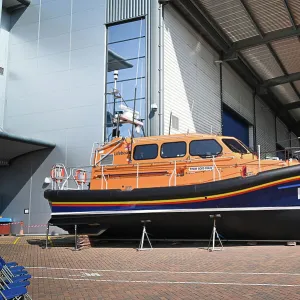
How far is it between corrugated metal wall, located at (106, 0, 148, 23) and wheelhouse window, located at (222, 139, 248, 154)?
327 inches

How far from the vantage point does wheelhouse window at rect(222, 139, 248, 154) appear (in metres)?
10.9

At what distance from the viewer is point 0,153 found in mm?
18047

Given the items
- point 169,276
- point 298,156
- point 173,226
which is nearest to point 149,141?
point 173,226

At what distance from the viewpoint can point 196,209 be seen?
33.5ft

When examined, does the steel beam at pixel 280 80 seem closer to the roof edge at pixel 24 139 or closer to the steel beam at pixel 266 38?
the steel beam at pixel 266 38

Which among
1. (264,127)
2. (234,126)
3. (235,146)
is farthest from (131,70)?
(264,127)

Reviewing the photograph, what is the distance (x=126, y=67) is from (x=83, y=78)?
200 cm

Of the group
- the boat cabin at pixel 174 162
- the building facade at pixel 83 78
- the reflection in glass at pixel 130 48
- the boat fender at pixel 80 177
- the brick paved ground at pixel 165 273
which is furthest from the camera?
the reflection in glass at pixel 130 48

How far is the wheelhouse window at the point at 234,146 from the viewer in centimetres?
1089

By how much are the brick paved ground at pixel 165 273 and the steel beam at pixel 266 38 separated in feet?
45.8

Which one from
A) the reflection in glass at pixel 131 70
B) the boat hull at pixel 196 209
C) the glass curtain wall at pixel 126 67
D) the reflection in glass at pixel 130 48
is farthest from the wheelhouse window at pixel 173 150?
the reflection in glass at pixel 130 48

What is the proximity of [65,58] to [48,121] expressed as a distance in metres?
3.00

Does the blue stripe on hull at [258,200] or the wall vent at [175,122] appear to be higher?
the wall vent at [175,122]

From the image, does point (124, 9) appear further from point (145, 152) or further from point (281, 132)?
point (281, 132)
